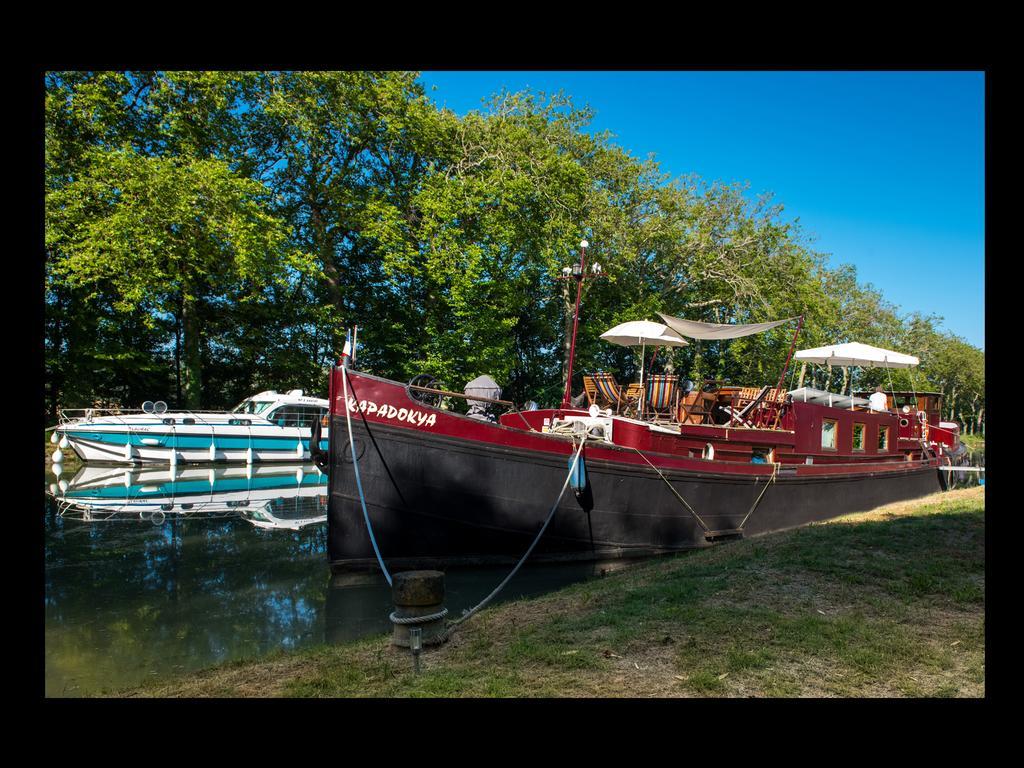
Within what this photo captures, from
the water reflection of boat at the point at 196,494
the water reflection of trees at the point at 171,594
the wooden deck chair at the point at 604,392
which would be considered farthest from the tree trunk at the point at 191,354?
the wooden deck chair at the point at 604,392

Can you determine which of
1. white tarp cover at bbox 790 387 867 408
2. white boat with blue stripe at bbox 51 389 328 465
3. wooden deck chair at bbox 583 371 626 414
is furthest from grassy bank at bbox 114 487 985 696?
white boat with blue stripe at bbox 51 389 328 465

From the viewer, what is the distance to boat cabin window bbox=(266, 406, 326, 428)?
26.0 m

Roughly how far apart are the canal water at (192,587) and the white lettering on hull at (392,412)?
241 cm

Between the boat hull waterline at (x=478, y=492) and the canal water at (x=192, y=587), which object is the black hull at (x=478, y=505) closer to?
the boat hull waterline at (x=478, y=492)

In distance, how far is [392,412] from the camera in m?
9.93

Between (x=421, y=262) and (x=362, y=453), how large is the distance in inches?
679

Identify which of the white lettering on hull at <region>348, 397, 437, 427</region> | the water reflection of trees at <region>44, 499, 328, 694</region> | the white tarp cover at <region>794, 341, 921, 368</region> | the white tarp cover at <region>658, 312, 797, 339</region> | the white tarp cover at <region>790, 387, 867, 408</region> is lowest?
the water reflection of trees at <region>44, 499, 328, 694</region>

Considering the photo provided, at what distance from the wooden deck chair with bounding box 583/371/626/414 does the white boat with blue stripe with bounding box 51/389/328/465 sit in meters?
11.2

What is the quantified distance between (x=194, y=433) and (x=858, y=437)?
70.2ft

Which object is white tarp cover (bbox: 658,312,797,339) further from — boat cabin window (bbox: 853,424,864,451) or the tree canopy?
the tree canopy

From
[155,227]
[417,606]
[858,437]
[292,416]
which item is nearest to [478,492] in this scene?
[417,606]

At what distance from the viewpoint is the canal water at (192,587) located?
645cm

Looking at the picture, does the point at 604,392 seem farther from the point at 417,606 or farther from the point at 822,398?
the point at 417,606
